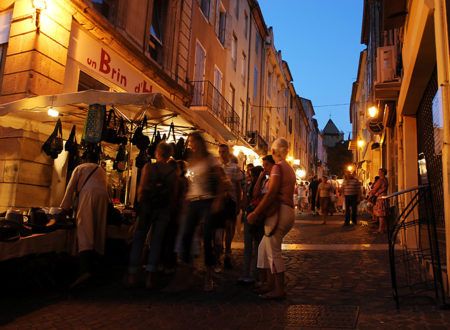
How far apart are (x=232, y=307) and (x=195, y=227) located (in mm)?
1094

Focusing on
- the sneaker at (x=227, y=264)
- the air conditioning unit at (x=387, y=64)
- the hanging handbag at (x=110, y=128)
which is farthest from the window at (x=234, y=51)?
the sneaker at (x=227, y=264)

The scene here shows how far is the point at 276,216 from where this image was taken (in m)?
4.75

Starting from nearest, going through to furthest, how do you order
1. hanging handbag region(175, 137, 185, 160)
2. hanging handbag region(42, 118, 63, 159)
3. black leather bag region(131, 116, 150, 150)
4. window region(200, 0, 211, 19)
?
black leather bag region(131, 116, 150, 150) → hanging handbag region(42, 118, 63, 159) → hanging handbag region(175, 137, 185, 160) → window region(200, 0, 211, 19)

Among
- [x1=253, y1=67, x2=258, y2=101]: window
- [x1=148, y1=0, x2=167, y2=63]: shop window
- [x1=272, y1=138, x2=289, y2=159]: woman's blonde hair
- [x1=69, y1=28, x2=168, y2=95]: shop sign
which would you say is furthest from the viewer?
[x1=253, y1=67, x2=258, y2=101]: window

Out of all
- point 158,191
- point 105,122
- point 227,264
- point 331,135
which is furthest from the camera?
point 331,135

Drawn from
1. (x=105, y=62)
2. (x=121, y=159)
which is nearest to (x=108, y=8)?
(x=105, y=62)

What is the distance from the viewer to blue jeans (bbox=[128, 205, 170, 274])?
5.29m

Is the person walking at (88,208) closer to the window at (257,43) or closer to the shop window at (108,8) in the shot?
the shop window at (108,8)

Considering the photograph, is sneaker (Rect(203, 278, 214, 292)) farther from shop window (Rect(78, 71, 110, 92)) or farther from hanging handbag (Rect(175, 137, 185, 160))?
shop window (Rect(78, 71, 110, 92))

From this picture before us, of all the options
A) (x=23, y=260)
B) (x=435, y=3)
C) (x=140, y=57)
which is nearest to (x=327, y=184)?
(x=140, y=57)

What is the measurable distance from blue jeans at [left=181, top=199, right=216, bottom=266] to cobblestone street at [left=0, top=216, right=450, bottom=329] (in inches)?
18.1

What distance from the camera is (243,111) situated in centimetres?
2620

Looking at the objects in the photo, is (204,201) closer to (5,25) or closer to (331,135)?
(5,25)

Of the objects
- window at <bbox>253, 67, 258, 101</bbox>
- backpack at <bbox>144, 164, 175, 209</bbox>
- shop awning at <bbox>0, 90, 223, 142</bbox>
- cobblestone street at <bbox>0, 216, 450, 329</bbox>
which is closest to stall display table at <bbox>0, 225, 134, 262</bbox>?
cobblestone street at <bbox>0, 216, 450, 329</bbox>
